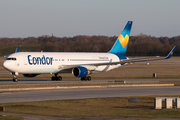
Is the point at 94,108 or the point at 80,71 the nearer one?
the point at 94,108

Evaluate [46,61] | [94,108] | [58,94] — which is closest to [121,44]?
[46,61]

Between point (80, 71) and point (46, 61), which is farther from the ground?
point (46, 61)

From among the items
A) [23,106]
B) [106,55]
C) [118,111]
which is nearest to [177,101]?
[118,111]

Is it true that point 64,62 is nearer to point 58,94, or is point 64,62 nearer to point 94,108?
point 58,94

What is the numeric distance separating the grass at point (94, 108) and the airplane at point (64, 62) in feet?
69.0

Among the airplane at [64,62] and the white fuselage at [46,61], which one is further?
the airplane at [64,62]

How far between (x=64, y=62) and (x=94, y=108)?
2873cm

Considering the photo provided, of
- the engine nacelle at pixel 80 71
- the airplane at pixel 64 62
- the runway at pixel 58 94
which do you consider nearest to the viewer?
the runway at pixel 58 94

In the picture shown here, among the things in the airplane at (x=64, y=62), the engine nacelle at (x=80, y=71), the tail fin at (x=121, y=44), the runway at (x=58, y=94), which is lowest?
the runway at (x=58, y=94)

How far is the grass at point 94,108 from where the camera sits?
20469 millimetres

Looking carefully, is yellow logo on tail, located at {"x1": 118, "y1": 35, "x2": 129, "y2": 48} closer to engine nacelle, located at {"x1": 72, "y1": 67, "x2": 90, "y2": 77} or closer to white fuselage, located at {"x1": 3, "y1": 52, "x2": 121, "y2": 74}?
white fuselage, located at {"x1": 3, "y1": 52, "x2": 121, "y2": 74}

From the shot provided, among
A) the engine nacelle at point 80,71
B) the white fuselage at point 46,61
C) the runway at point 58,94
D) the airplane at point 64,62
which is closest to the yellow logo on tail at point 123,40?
the airplane at point 64,62

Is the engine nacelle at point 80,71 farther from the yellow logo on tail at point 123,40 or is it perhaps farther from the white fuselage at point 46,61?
the yellow logo on tail at point 123,40

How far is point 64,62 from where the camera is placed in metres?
51.7
